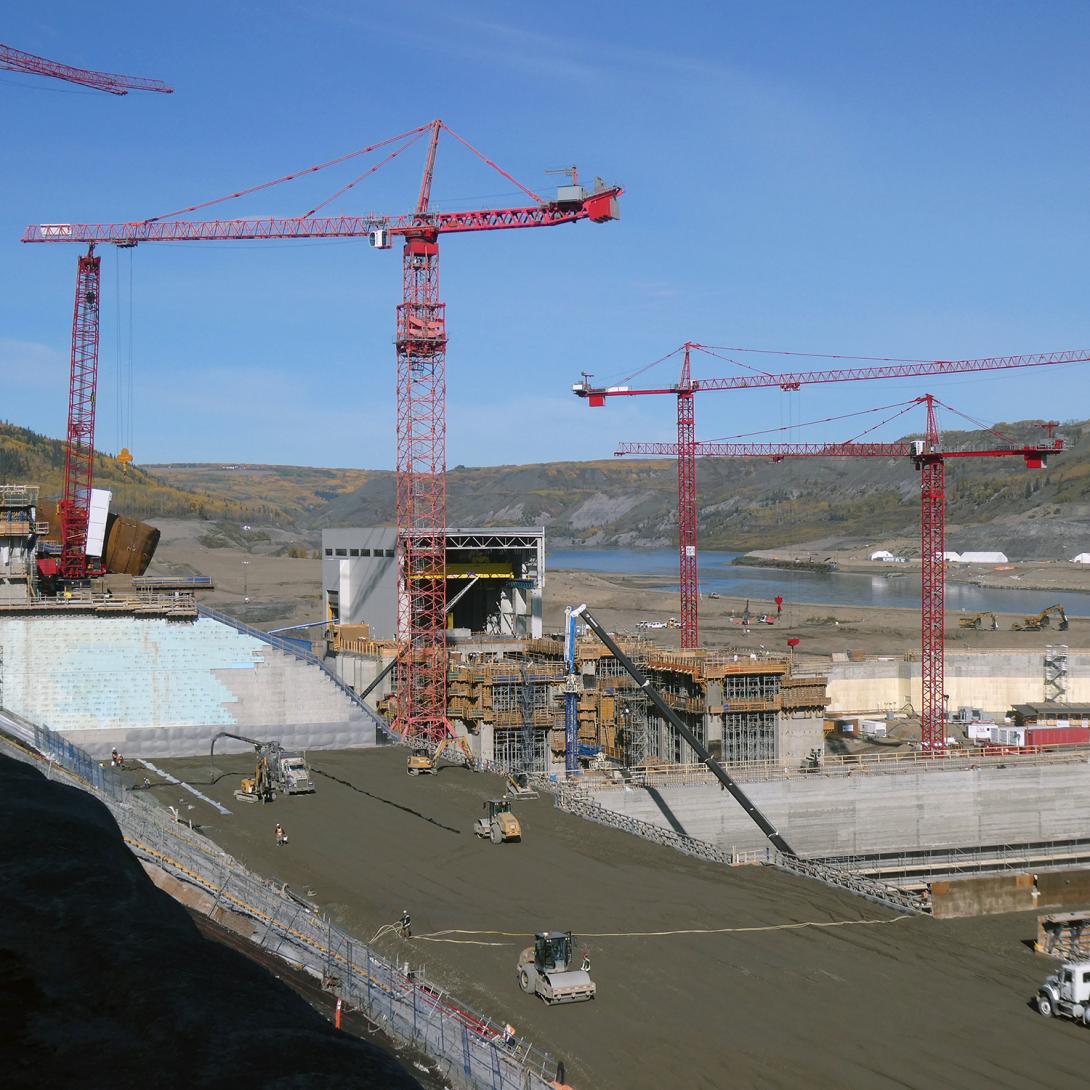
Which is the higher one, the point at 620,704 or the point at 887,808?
the point at 620,704

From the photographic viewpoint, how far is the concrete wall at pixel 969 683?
81.6 m

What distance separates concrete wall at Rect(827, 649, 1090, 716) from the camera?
8156cm

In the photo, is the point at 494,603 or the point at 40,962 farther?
the point at 494,603

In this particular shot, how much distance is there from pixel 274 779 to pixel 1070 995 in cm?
2775

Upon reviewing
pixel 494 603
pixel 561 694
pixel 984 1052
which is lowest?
pixel 984 1052

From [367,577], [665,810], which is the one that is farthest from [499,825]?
[367,577]

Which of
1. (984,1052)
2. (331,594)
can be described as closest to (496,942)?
(984,1052)

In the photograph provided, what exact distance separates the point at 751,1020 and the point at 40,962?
21461mm

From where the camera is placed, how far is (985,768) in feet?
182

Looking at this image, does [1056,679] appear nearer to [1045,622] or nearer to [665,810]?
[665,810]

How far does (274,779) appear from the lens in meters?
45.0

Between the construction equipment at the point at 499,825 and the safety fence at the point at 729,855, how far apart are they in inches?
192

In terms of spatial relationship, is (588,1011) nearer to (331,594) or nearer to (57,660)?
(57,660)

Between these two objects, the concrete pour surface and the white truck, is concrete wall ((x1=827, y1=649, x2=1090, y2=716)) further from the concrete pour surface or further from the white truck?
the white truck
